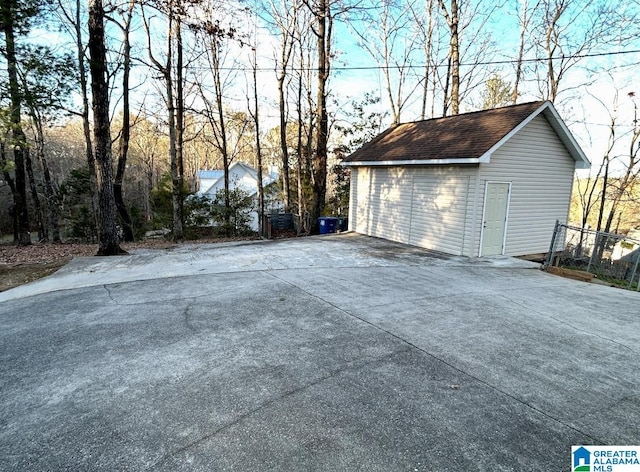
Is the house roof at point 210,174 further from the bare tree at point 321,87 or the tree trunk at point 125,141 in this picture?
the bare tree at point 321,87

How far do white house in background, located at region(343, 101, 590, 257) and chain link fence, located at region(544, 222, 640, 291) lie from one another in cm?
69

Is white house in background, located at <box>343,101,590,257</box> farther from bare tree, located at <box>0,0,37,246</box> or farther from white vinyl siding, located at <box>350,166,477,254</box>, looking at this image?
bare tree, located at <box>0,0,37,246</box>

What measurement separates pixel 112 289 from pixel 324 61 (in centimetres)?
1091

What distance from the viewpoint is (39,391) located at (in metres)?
2.96

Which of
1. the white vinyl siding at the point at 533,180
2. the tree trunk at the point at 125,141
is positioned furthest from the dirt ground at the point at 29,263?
the white vinyl siding at the point at 533,180

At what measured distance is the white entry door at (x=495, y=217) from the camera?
8.91 metres

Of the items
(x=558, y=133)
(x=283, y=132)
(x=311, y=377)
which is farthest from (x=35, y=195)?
(x=558, y=133)

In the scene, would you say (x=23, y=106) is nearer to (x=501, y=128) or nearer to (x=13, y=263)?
(x=13, y=263)

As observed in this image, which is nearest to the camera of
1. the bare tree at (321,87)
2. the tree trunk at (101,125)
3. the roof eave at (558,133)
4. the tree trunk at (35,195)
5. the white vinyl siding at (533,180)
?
the tree trunk at (101,125)

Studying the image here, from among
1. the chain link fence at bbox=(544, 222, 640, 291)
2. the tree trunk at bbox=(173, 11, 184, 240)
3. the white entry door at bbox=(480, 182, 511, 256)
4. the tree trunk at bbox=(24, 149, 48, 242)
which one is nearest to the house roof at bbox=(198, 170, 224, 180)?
the tree trunk at bbox=(24, 149, 48, 242)

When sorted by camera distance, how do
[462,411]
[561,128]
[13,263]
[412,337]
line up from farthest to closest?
[561,128] < [13,263] < [412,337] < [462,411]

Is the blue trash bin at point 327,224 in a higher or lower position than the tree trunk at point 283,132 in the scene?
lower

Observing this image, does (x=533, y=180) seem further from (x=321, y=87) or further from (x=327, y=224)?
(x=321, y=87)

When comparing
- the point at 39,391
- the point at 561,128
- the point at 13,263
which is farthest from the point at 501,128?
the point at 13,263
